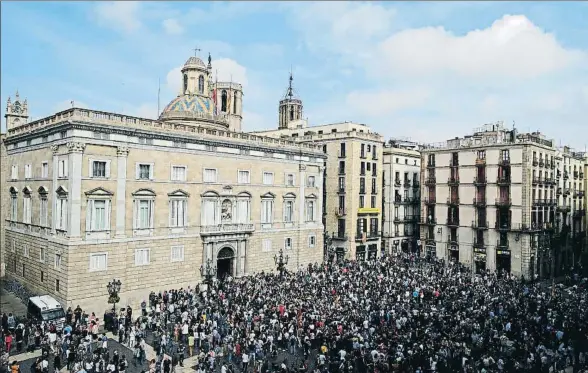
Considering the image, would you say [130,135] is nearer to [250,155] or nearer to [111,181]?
[111,181]

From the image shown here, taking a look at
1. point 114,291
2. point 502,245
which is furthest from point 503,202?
point 114,291

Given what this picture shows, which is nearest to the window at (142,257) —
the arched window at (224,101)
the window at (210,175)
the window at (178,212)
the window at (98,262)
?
the window at (98,262)

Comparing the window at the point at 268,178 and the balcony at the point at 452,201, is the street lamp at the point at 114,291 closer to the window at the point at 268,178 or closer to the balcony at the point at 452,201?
the window at the point at 268,178

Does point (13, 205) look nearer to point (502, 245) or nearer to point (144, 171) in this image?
point (144, 171)

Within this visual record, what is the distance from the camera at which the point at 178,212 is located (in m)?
37.2

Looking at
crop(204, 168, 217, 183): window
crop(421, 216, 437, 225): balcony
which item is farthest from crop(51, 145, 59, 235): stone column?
crop(421, 216, 437, 225): balcony

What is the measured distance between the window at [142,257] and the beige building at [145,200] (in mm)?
83

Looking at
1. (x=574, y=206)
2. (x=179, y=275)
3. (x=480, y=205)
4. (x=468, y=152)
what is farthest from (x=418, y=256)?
(x=179, y=275)

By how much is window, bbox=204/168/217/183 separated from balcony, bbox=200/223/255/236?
A: 12.6 feet

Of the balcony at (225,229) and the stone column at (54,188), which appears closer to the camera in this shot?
the stone column at (54,188)

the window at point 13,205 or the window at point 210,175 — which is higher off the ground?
the window at point 210,175

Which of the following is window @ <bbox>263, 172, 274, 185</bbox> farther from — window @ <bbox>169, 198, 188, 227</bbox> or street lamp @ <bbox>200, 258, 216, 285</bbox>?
street lamp @ <bbox>200, 258, 216, 285</bbox>

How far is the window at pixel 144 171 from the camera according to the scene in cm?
3484

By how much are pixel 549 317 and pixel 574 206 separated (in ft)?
123
